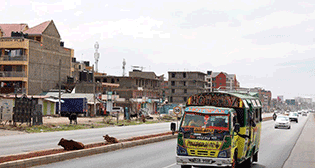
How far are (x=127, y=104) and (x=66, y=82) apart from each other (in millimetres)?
22299

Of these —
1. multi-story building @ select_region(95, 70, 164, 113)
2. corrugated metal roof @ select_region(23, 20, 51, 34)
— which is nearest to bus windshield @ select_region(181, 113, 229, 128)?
corrugated metal roof @ select_region(23, 20, 51, 34)

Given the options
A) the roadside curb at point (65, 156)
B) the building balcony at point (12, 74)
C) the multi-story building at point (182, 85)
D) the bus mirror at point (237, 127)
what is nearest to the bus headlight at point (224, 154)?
the bus mirror at point (237, 127)

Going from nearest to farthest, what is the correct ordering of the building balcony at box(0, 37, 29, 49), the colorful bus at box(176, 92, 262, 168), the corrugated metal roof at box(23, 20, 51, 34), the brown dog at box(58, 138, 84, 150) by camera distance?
the colorful bus at box(176, 92, 262, 168) < the brown dog at box(58, 138, 84, 150) < the building balcony at box(0, 37, 29, 49) < the corrugated metal roof at box(23, 20, 51, 34)

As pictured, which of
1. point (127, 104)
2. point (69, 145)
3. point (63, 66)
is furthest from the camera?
point (127, 104)

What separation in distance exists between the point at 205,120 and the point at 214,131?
1.75 ft

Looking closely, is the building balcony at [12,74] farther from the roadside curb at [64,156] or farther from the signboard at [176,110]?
→ the roadside curb at [64,156]

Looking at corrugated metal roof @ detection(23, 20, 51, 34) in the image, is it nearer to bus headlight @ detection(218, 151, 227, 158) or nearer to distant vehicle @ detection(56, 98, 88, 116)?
distant vehicle @ detection(56, 98, 88, 116)

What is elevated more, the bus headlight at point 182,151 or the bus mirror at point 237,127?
the bus mirror at point 237,127

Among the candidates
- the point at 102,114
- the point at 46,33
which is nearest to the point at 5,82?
the point at 46,33

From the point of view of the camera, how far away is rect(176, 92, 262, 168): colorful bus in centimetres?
1202

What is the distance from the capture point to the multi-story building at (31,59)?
68062 mm

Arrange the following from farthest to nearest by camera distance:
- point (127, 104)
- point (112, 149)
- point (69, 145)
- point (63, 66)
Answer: point (127, 104)
point (63, 66)
point (112, 149)
point (69, 145)

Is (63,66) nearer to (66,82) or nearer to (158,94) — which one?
(66,82)

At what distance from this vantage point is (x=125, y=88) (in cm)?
10438
